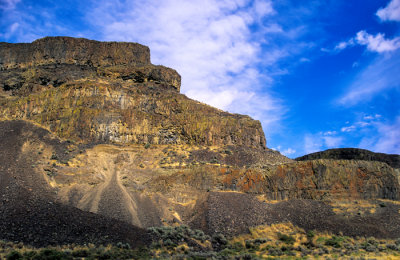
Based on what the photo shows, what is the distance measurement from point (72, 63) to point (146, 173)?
131 feet

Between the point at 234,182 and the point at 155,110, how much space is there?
23.3 m

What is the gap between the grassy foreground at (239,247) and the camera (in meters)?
23.7

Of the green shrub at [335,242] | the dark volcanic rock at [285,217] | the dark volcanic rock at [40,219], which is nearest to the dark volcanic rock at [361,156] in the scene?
the dark volcanic rock at [285,217]

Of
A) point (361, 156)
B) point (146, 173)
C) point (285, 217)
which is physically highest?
point (361, 156)

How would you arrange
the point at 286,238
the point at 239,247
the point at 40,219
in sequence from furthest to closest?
1. the point at 286,238
2. the point at 239,247
3. the point at 40,219

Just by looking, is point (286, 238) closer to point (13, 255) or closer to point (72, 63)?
point (13, 255)

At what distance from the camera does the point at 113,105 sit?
2295 inches

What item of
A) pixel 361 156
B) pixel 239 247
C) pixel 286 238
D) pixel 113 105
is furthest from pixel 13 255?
pixel 361 156

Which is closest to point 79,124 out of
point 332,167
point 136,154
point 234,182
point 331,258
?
point 136,154

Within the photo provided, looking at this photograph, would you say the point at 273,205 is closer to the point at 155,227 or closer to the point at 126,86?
the point at 155,227

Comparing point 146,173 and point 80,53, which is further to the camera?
point 80,53

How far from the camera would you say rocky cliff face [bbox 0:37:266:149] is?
54188 millimetres

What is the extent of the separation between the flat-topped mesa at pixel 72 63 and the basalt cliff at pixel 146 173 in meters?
0.67

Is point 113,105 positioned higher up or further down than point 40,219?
higher up
